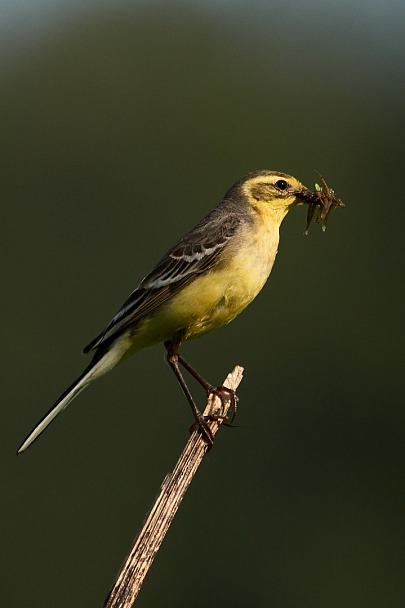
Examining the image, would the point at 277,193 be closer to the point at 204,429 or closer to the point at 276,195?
the point at 276,195

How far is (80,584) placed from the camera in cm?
1675

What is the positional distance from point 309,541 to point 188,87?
26668 millimetres

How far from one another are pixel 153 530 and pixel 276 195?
3494mm

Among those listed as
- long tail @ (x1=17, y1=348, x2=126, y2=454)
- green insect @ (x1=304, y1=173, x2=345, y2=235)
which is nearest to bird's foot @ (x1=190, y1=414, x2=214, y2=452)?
long tail @ (x1=17, y1=348, x2=126, y2=454)

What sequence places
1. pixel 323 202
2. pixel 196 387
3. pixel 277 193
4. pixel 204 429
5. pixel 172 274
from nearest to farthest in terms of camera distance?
1. pixel 204 429
2. pixel 172 274
3. pixel 323 202
4. pixel 277 193
5. pixel 196 387

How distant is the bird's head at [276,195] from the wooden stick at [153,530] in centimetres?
251

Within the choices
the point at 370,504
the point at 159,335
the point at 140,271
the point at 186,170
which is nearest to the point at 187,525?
the point at 370,504

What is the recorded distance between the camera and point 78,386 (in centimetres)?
793

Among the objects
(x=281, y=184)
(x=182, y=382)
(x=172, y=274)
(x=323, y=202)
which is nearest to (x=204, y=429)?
(x=182, y=382)

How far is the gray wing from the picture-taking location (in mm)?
8438

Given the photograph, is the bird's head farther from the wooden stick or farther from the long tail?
the wooden stick

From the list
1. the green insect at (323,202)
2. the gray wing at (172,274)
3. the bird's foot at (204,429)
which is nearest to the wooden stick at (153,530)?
the bird's foot at (204,429)

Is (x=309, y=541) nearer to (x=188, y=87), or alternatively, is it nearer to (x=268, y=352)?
(x=268, y=352)

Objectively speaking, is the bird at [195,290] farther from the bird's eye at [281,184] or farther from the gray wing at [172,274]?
the bird's eye at [281,184]
